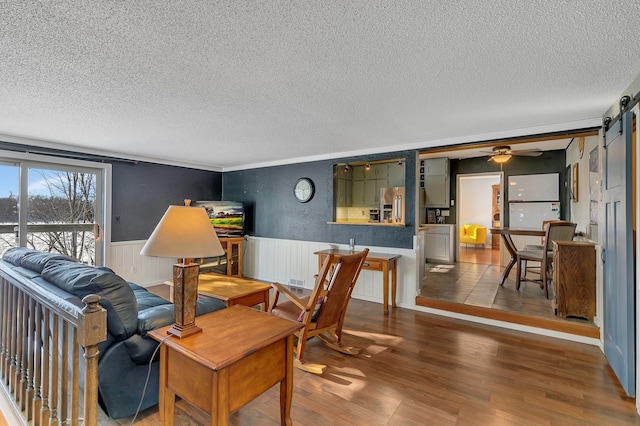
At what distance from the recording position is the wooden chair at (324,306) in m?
2.46

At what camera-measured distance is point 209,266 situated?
5301 millimetres

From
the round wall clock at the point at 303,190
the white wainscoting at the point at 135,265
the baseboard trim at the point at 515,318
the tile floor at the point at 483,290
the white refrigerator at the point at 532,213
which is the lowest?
the baseboard trim at the point at 515,318

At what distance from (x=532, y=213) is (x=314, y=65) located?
6.14 m

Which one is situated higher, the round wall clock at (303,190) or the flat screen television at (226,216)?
the round wall clock at (303,190)

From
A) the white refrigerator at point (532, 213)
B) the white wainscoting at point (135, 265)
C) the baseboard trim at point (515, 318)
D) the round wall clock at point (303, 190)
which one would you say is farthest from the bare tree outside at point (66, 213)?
the white refrigerator at point (532, 213)

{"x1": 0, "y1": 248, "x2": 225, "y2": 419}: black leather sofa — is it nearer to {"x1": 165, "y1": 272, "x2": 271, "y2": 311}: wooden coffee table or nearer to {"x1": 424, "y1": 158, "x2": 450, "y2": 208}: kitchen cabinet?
{"x1": 165, "y1": 272, "x2": 271, "y2": 311}: wooden coffee table

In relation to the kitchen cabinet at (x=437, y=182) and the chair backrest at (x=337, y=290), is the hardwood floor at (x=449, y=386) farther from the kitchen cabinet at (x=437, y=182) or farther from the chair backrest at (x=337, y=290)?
the kitchen cabinet at (x=437, y=182)

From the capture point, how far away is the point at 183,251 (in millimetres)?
1561

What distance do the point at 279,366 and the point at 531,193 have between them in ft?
21.2

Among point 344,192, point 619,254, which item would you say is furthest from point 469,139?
point 344,192

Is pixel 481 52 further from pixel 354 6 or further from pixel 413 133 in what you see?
pixel 413 133

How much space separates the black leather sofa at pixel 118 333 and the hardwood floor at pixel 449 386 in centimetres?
17

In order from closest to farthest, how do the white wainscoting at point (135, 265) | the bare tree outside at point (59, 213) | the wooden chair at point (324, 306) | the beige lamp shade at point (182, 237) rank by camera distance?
the beige lamp shade at point (182, 237), the wooden chair at point (324, 306), the bare tree outside at point (59, 213), the white wainscoting at point (135, 265)

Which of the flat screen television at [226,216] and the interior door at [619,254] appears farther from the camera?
the flat screen television at [226,216]
